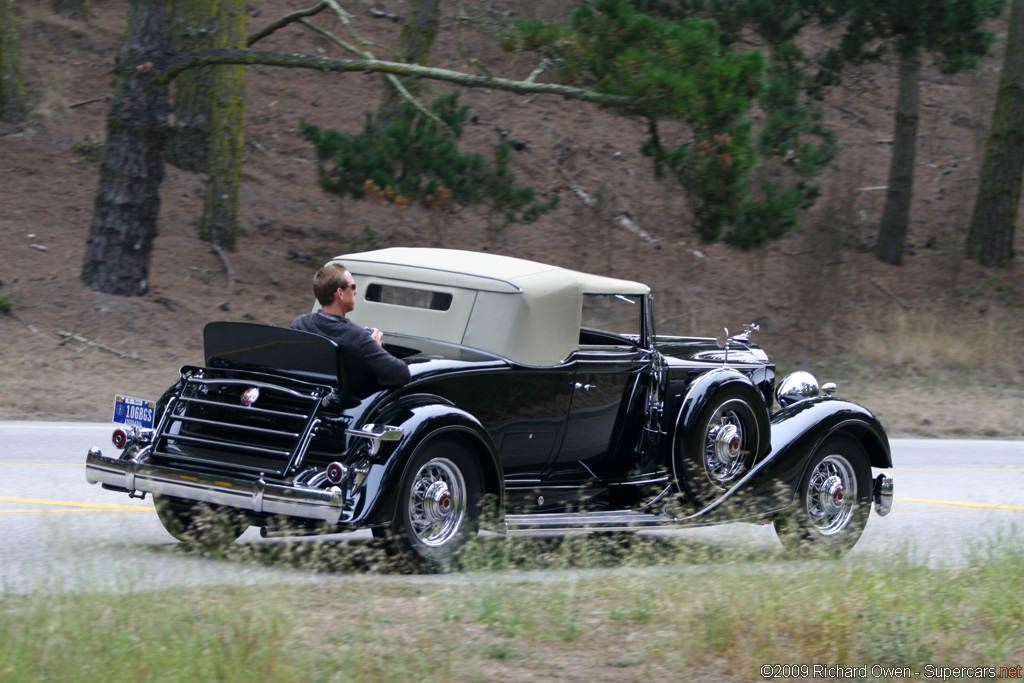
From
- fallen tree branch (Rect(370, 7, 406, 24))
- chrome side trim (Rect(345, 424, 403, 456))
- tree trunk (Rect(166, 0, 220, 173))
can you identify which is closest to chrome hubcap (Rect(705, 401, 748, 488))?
chrome side trim (Rect(345, 424, 403, 456))

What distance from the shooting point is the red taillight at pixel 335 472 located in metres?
5.94

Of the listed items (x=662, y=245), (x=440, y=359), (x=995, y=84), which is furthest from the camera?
(x=995, y=84)

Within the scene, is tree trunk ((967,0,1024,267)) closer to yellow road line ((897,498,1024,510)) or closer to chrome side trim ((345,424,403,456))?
yellow road line ((897,498,1024,510))

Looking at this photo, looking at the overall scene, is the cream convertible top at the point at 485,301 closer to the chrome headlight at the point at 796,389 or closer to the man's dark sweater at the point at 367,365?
the man's dark sweater at the point at 367,365

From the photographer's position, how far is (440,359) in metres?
6.76

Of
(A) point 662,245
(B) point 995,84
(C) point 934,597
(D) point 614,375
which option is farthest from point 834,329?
(C) point 934,597

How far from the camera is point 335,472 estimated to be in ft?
19.5

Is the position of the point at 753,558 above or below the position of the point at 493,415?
below

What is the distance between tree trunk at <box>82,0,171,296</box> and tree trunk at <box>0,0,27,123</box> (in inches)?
293

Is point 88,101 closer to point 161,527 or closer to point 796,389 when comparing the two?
point 161,527

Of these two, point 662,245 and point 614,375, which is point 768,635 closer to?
point 614,375

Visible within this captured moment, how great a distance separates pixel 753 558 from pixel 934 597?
1.45 metres

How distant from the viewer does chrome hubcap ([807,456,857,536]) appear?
312 inches

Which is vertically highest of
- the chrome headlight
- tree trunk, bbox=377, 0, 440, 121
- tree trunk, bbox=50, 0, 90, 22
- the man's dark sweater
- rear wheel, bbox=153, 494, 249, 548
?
tree trunk, bbox=50, 0, 90, 22
